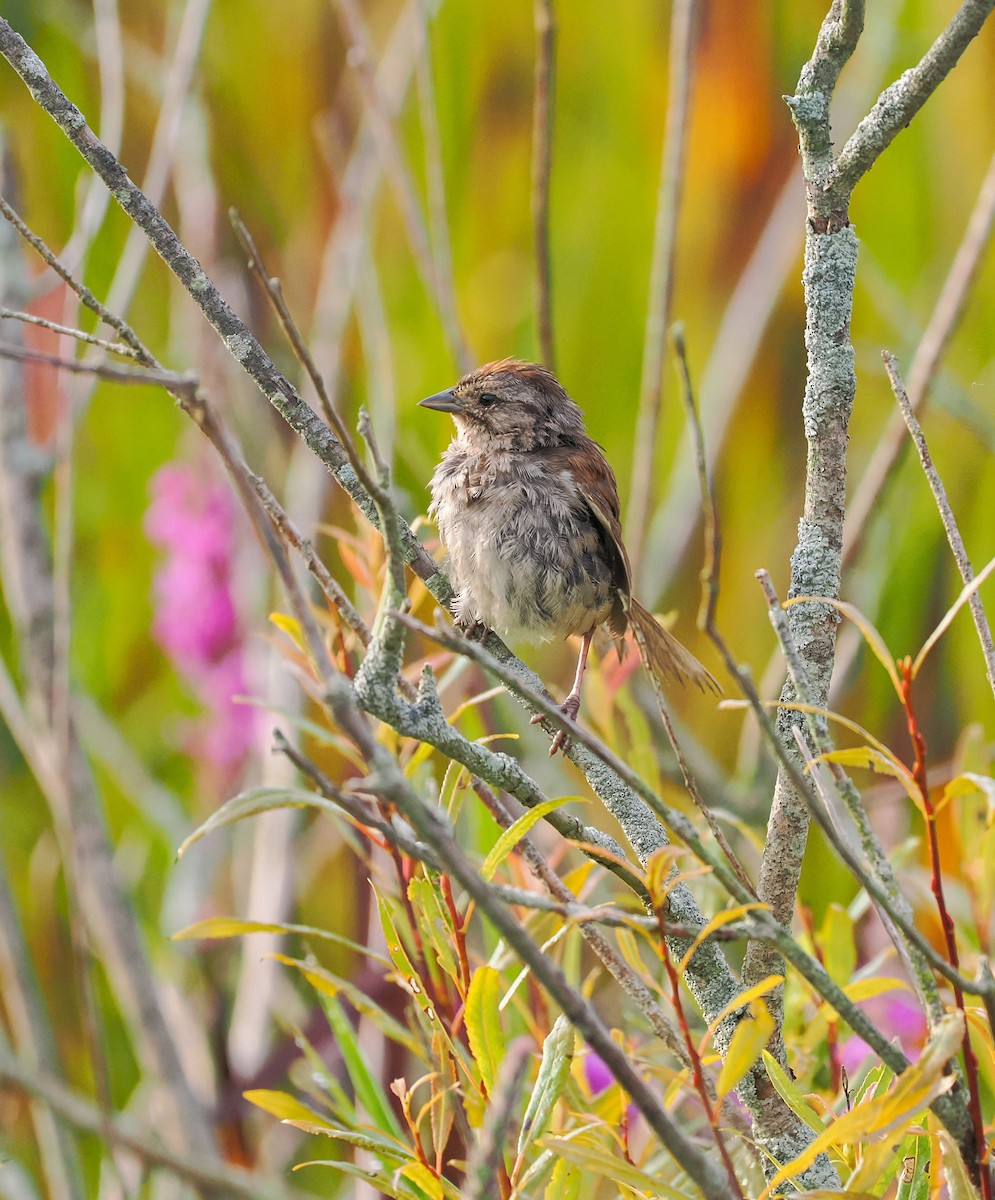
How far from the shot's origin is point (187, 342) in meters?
2.63

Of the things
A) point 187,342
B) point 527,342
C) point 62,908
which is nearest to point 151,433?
point 187,342

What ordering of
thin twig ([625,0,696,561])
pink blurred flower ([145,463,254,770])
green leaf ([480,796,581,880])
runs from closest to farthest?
green leaf ([480,796,581,880]) < thin twig ([625,0,696,561]) < pink blurred flower ([145,463,254,770])

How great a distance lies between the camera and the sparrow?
70.4 inches

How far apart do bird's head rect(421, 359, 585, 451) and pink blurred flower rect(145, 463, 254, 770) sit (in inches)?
22.6

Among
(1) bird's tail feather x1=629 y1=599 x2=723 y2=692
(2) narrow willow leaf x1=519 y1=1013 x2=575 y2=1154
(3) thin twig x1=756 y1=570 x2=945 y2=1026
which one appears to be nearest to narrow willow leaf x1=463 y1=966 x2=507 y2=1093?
(2) narrow willow leaf x1=519 y1=1013 x2=575 y2=1154

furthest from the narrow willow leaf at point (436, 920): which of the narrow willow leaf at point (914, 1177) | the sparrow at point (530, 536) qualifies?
the sparrow at point (530, 536)

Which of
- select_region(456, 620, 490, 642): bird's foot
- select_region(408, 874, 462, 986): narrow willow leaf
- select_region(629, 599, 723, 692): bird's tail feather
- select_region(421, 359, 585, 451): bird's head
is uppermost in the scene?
select_region(421, 359, 585, 451): bird's head

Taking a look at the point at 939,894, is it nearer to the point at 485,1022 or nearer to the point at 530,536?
the point at 485,1022

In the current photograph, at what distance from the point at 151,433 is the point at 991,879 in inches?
98.1

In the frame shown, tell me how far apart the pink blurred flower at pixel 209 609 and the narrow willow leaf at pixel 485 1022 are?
1.52m

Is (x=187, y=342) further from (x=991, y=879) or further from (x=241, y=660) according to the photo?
(x=991, y=879)

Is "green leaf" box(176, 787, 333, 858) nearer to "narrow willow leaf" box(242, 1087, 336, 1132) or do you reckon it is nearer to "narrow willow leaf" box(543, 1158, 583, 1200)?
"narrow willow leaf" box(242, 1087, 336, 1132)

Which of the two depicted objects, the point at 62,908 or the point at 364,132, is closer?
the point at 364,132

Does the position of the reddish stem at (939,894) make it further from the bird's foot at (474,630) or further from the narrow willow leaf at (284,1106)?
the bird's foot at (474,630)
